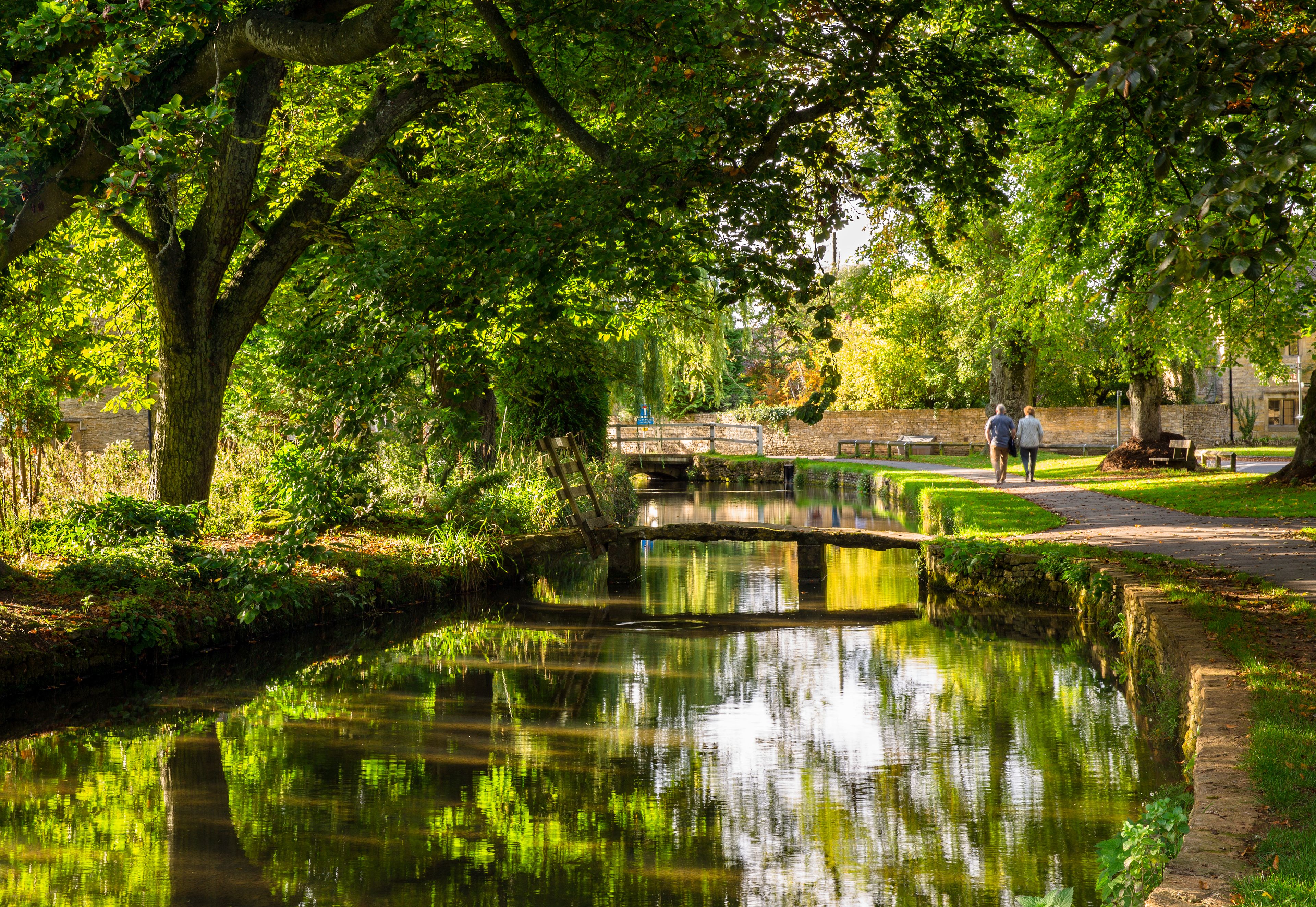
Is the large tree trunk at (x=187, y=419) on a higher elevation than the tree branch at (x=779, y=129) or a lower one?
lower

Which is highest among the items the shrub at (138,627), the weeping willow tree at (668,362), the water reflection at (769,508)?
the weeping willow tree at (668,362)

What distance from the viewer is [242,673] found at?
10.4m

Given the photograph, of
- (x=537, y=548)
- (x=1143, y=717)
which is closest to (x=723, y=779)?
(x=1143, y=717)

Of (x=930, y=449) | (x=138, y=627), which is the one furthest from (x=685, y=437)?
(x=138, y=627)

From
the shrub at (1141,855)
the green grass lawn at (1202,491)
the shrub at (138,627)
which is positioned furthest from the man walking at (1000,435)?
the shrub at (1141,855)

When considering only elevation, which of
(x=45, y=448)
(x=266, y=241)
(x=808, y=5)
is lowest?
(x=45, y=448)

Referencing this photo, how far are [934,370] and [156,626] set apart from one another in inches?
1335

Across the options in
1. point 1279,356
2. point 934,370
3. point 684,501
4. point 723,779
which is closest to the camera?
point 723,779

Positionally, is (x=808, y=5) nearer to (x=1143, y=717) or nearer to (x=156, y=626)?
(x=1143, y=717)

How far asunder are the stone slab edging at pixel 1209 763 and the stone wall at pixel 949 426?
28.7m

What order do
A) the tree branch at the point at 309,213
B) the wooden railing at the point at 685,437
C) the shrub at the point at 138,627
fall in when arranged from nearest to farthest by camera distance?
the shrub at the point at 138,627
the tree branch at the point at 309,213
the wooden railing at the point at 685,437

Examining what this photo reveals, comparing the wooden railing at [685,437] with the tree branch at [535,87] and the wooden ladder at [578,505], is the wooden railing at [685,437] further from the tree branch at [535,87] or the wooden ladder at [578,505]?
the tree branch at [535,87]

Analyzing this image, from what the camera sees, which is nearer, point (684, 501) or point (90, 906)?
point (90, 906)

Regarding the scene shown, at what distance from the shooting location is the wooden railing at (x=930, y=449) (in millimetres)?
37469
